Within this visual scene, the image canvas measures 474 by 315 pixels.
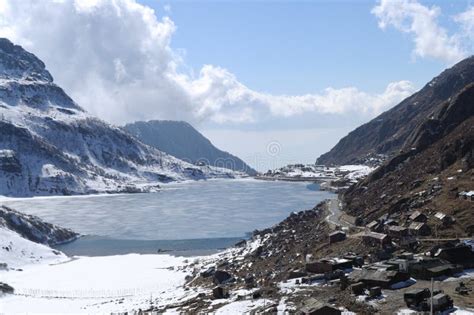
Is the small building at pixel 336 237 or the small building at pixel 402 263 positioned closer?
the small building at pixel 402 263

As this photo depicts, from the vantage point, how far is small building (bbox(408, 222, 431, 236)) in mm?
62656

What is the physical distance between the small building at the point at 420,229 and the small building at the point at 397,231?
2.63 ft

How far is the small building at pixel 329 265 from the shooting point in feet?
169

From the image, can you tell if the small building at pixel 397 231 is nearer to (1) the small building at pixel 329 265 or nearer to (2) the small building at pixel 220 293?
(1) the small building at pixel 329 265

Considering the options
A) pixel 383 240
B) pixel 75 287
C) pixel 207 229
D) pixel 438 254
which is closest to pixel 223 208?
pixel 207 229

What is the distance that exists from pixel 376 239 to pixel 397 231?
5.21m

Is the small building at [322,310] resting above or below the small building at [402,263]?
below

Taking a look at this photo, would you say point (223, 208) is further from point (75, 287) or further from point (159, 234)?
point (75, 287)

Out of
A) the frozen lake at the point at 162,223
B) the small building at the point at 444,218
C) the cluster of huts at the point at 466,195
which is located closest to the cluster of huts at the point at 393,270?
the small building at the point at 444,218

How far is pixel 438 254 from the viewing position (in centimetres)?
4838

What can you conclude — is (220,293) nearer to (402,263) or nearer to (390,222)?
(402,263)

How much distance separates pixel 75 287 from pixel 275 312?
50.3 m

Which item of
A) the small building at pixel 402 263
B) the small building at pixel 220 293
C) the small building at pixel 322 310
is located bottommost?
the small building at pixel 220 293

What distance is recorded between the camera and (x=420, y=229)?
6297cm
